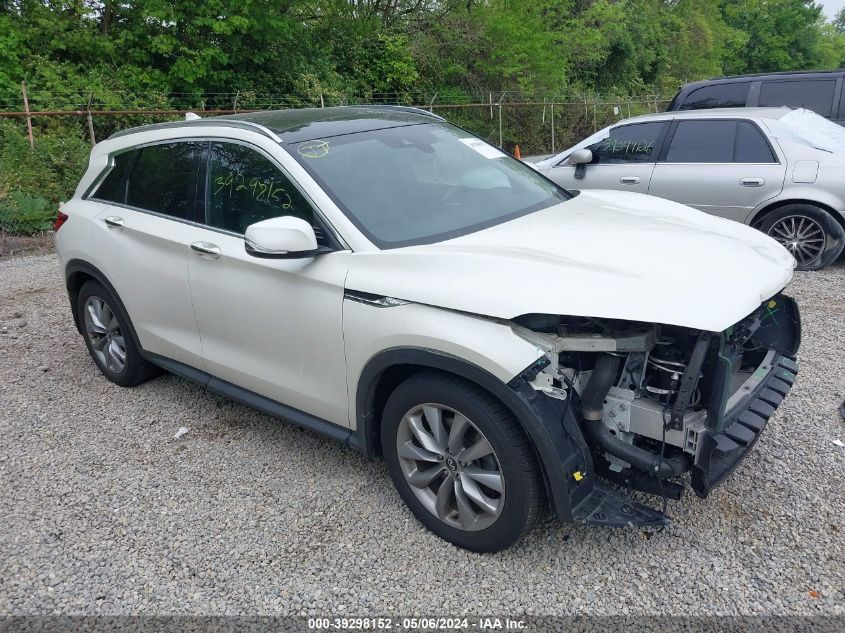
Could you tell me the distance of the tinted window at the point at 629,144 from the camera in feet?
24.1

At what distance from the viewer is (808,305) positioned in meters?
5.74

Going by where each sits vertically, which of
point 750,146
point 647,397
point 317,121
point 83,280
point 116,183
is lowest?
point 83,280

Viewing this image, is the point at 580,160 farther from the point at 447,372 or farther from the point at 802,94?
the point at 447,372

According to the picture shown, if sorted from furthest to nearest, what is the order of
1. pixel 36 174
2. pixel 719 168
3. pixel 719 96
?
pixel 36 174 → pixel 719 96 → pixel 719 168

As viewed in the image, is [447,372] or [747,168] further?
[747,168]

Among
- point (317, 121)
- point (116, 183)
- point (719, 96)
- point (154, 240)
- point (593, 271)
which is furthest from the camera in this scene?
point (719, 96)

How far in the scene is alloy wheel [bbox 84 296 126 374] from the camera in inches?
183

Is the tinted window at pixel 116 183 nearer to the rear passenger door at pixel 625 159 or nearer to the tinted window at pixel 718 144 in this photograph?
the rear passenger door at pixel 625 159

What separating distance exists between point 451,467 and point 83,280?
3301 millimetres

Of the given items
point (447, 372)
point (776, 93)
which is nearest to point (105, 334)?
point (447, 372)

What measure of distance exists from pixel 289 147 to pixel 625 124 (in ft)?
17.2

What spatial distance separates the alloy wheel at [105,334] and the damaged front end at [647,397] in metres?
3.18

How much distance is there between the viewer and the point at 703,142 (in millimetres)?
7023

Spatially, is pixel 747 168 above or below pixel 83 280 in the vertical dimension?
above
